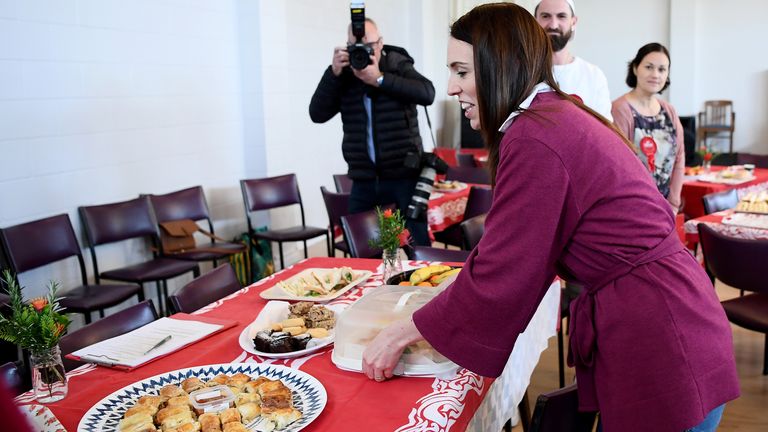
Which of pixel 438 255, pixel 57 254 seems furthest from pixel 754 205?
pixel 57 254

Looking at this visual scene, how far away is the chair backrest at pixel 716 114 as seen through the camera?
915 centimetres

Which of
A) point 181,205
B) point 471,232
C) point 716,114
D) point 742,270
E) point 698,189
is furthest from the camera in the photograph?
point 716,114

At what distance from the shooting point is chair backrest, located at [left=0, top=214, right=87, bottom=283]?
132 inches

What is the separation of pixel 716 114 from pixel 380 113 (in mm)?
7092

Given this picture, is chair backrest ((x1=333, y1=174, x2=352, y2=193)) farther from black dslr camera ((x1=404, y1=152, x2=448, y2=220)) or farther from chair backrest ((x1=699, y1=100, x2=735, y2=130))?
chair backrest ((x1=699, y1=100, x2=735, y2=130))

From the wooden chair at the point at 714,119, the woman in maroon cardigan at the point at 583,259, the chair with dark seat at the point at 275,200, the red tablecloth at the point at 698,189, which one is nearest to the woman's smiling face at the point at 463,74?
the woman in maroon cardigan at the point at 583,259

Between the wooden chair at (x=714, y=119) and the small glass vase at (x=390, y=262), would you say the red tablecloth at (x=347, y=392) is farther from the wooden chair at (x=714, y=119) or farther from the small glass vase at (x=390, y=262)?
the wooden chair at (x=714, y=119)

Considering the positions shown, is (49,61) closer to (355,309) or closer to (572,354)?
(355,309)

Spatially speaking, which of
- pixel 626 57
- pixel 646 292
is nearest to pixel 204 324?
pixel 646 292

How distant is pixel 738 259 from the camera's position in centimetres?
291

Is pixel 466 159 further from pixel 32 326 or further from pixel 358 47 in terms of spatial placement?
pixel 32 326

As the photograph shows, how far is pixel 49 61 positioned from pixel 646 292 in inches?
130

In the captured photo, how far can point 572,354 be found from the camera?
4.78ft

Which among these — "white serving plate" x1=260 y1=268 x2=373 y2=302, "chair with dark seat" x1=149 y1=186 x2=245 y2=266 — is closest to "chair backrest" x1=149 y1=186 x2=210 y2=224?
"chair with dark seat" x1=149 y1=186 x2=245 y2=266
